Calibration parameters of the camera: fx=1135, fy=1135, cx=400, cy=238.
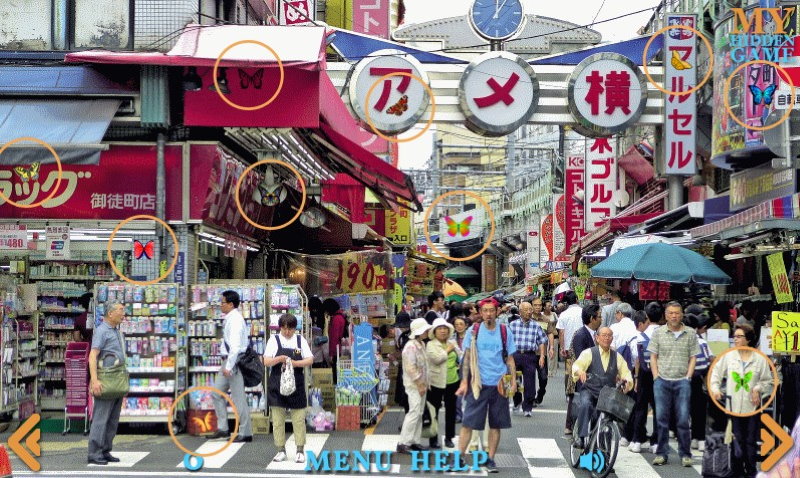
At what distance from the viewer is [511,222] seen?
68812 mm

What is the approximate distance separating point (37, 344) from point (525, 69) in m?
10.5

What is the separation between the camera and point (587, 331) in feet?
49.4

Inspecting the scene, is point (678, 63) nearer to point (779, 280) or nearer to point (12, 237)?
point (779, 280)

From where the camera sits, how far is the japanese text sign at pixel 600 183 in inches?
1481

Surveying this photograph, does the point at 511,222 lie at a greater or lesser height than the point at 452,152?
lesser

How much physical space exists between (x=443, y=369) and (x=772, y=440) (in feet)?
12.8

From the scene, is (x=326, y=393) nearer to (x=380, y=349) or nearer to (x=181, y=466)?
(x=380, y=349)

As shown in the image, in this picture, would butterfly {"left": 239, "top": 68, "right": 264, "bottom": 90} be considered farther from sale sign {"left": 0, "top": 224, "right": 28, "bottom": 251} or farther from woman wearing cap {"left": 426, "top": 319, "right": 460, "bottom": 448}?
woman wearing cap {"left": 426, "top": 319, "right": 460, "bottom": 448}

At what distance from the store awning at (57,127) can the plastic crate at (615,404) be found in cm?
714

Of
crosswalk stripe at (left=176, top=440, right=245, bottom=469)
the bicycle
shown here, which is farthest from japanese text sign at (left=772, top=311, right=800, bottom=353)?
crosswalk stripe at (left=176, top=440, right=245, bottom=469)

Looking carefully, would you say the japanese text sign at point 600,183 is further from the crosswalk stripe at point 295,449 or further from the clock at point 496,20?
the crosswalk stripe at point 295,449

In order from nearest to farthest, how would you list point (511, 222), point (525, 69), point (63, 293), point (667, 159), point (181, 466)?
point (181, 466), point (63, 293), point (525, 69), point (667, 159), point (511, 222)

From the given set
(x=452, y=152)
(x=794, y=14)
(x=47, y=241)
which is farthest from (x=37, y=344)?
(x=452, y=152)

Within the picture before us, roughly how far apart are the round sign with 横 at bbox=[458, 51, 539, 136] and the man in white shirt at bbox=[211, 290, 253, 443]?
28.8 feet
